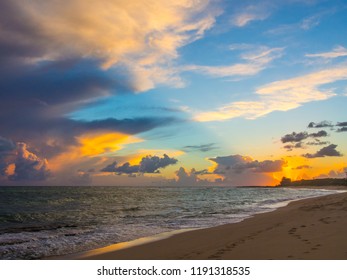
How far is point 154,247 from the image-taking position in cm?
1356

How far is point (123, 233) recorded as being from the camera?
1852 cm

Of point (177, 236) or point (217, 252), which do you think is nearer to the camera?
point (217, 252)
